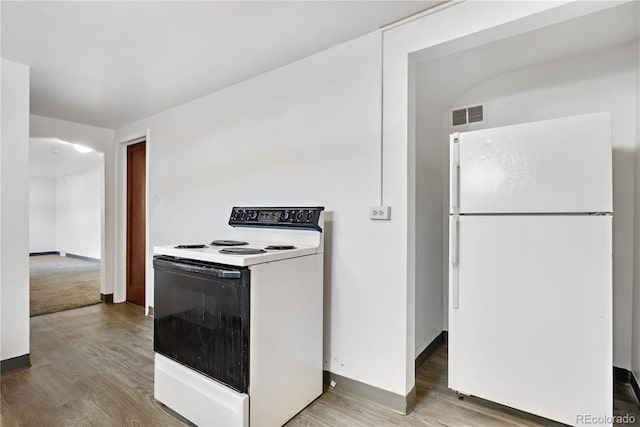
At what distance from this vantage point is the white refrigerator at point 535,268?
1.59 metres

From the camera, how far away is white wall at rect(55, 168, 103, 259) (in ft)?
27.5

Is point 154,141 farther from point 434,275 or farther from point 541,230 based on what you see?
point 541,230

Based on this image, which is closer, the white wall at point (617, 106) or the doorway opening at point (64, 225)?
the white wall at point (617, 106)

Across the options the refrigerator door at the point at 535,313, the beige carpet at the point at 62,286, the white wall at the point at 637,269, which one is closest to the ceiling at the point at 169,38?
the refrigerator door at the point at 535,313

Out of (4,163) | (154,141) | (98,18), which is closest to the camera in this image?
(98,18)

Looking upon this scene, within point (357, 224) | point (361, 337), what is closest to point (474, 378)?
point (361, 337)

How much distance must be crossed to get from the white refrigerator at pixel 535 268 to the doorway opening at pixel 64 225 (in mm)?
4431

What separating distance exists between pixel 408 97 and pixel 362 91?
0.32 meters

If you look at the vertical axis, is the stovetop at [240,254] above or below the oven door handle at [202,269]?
above

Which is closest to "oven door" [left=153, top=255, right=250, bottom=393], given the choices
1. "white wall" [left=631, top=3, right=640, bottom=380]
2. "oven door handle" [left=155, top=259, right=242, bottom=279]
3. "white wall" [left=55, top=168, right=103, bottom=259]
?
"oven door handle" [left=155, top=259, right=242, bottom=279]

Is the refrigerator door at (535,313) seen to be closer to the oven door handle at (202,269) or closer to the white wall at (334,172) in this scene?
the white wall at (334,172)

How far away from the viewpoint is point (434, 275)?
2.83 meters

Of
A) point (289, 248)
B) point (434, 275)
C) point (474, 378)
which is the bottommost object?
point (474, 378)

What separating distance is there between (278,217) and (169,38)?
137cm
